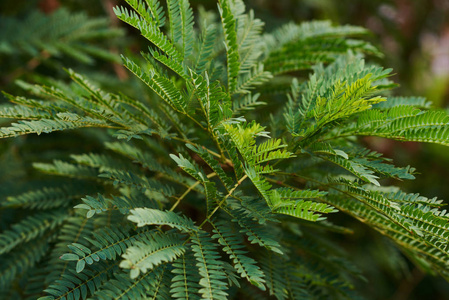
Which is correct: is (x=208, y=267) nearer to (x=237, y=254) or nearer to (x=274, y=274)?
(x=237, y=254)

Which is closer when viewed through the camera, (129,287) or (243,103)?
(129,287)

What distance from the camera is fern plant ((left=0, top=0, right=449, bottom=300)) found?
0.56 metres

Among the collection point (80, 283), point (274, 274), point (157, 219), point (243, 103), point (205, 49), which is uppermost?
point (205, 49)

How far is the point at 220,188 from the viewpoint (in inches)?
31.5

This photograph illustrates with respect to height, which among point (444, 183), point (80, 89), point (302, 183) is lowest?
point (444, 183)

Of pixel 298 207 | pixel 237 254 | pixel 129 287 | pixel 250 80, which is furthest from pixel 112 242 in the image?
pixel 250 80

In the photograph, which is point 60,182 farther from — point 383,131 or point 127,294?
point 383,131

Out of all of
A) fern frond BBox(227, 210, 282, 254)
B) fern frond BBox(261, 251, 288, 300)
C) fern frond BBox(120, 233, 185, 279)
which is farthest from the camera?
fern frond BBox(261, 251, 288, 300)

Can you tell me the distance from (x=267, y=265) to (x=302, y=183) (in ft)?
0.93

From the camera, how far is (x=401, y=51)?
7.32 ft

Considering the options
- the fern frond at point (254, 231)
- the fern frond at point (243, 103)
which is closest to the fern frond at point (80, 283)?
the fern frond at point (254, 231)

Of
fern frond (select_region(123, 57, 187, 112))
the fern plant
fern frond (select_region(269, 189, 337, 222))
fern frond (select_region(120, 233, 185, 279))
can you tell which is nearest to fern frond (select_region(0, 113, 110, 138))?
the fern plant

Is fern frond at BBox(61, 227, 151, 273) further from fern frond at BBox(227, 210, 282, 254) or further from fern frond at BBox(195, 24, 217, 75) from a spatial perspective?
fern frond at BBox(195, 24, 217, 75)

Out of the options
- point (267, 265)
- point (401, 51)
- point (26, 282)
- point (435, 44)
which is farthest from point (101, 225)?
point (435, 44)
